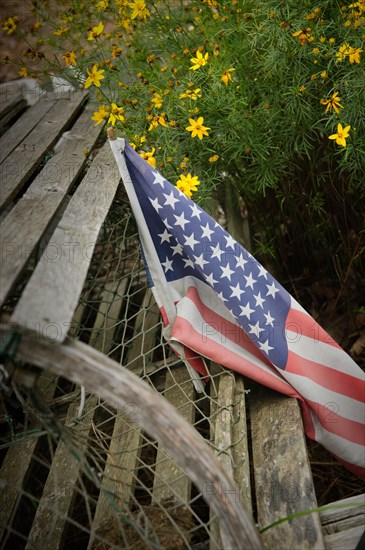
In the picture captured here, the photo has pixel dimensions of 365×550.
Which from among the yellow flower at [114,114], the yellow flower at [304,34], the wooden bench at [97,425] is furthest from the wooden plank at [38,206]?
the yellow flower at [304,34]

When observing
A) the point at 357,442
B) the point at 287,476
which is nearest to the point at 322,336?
the point at 357,442

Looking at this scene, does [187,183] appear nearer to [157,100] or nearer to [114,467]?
[157,100]

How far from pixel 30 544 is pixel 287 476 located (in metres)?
0.97

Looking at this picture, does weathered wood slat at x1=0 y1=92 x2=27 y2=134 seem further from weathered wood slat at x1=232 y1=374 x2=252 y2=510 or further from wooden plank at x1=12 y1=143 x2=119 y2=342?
weathered wood slat at x1=232 y1=374 x2=252 y2=510

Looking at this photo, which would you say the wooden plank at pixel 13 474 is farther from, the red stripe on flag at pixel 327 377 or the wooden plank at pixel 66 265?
the red stripe on flag at pixel 327 377

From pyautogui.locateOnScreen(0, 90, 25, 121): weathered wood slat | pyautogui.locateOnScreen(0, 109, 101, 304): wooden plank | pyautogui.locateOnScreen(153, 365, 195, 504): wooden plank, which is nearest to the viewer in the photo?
pyautogui.locateOnScreen(0, 109, 101, 304): wooden plank

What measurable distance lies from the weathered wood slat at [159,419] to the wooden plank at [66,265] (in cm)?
6

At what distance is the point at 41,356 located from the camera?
1.17 meters

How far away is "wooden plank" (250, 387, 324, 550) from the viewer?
5.03 feet

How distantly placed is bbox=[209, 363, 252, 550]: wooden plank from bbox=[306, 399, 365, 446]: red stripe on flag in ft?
0.94

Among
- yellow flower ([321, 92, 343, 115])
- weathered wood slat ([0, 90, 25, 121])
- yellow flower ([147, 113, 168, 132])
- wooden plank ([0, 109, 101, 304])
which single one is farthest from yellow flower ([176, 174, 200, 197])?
weathered wood slat ([0, 90, 25, 121])

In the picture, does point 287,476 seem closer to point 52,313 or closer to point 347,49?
point 52,313

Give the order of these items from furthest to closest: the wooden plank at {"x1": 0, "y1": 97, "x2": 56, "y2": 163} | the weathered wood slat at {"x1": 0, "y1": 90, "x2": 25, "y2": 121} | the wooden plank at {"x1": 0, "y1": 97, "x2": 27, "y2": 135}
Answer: the weathered wood slat at {"x1": 0, "y1": 90, "x2": 25, "y2": 121}
the wooden plank at {"x1": 0, "y1": 97, "x2": 27, "y2": 135}
the wooden plank at {"x1": 0, "y1": 97, "x2": 56, "y2": 163}

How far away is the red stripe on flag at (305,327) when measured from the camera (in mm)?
1941
